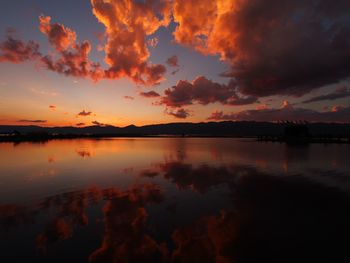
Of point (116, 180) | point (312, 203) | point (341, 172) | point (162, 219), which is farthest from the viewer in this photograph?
point (341, 172)

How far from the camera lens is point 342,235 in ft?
30.3

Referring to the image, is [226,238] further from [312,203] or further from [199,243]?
[312,203]

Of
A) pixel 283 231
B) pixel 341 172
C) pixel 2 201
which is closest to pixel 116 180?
pixel 2 201

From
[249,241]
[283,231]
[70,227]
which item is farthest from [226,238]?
[70,227]

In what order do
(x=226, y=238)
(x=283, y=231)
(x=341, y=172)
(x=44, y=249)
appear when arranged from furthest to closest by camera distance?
(x=341, y=172) < (x=283, y=231) < (x=226, y=238) < (x=44, y=249)

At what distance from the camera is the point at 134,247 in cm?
838

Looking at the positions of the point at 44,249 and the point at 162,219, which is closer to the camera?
the point at 44,249

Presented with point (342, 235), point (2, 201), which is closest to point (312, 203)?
point (342, 235)

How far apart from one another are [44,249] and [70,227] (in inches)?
72.7

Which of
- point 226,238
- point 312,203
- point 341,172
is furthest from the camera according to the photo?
point 341,172

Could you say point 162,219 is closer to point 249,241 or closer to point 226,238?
point 226,238

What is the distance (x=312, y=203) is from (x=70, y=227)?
13933 mm

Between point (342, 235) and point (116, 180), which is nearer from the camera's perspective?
point (342, 235)

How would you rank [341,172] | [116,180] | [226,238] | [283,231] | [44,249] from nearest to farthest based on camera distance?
[44,249] → [226,238] → [283,231] → [116,180] → [341,172]
